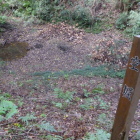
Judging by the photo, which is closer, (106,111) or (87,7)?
(106,111)

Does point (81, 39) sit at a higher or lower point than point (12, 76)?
higher

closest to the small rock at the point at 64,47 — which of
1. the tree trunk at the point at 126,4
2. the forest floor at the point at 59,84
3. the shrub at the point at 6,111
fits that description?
the forest floor at the point at 59,84

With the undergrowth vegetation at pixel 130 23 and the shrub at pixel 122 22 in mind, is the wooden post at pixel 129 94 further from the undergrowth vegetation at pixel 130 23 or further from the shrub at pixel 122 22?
the shrub at pixel 122 22

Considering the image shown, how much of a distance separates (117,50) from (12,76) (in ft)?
14.6

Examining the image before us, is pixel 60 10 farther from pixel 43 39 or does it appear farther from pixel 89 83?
pixel 89 83

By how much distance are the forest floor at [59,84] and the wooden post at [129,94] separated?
0.82 metres

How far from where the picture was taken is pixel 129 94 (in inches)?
81.3

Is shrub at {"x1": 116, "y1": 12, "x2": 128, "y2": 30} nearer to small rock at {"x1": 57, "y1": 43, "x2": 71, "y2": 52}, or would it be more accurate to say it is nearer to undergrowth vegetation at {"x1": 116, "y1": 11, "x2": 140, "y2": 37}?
undergrowth vegetation at {"x1": 116, "y1": 11, "x2": 140, "y2": 37}

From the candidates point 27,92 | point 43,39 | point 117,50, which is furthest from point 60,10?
point 27,92

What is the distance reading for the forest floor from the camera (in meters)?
3.11

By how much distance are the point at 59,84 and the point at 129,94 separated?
3983mm

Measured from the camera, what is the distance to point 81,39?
9.66 meters

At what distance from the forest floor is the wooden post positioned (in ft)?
2.68

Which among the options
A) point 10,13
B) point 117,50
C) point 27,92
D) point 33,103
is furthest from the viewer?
point 10,13
